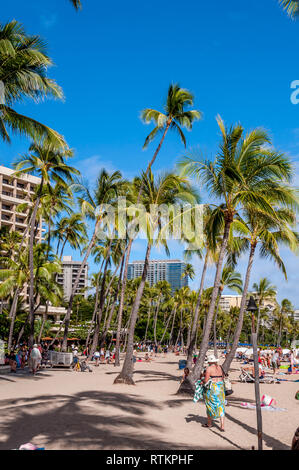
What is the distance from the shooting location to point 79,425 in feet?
24.6

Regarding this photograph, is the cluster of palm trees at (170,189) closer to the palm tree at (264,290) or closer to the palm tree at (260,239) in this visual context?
the palm tree at (260,239)

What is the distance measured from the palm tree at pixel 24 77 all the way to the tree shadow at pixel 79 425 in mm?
7237

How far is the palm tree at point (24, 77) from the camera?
39.1 feet

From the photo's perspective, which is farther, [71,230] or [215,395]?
[71,230]

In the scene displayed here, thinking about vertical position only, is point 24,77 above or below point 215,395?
above

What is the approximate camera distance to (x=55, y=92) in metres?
12.4

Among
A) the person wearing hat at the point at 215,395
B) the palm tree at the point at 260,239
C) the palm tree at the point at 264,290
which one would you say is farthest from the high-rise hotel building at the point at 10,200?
the person wearing hat at the point at 215,395

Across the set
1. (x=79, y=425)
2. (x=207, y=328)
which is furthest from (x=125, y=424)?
(x=207, y=328)

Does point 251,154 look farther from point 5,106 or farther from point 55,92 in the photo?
point 5,106

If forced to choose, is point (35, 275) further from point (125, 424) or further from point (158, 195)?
point (125, 424)

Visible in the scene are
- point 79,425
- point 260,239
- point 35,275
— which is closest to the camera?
point 79,425

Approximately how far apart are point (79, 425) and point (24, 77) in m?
9.97
